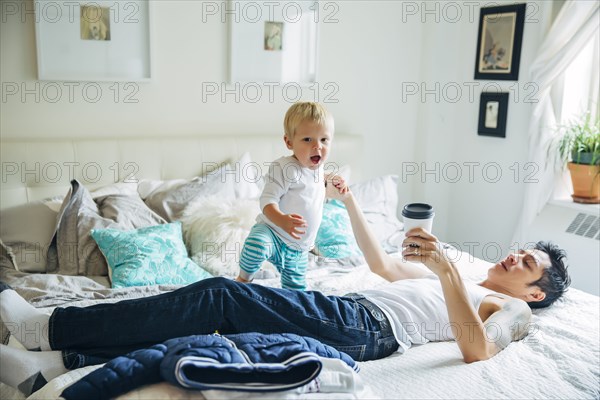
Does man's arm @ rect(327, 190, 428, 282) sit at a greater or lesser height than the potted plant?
lesser

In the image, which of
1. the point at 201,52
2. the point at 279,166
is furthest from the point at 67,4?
the point at 279,166

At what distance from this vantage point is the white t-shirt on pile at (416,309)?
84.5 inches

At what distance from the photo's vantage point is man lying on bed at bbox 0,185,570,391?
1881 mm

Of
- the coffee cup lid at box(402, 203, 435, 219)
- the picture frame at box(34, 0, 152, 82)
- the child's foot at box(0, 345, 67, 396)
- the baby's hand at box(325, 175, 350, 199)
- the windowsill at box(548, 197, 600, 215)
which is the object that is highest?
the picture frame at box(34, 0, 152, 82)

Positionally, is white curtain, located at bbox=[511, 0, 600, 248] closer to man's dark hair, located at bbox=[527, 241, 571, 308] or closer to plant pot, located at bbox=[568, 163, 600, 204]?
plant pot, located at bbox=[568, 163, 600, 204]

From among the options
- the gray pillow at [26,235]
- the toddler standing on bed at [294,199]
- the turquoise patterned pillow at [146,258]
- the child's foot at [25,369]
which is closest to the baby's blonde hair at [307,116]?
the toddler standing on bed at [294,199]

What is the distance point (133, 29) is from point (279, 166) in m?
1.51

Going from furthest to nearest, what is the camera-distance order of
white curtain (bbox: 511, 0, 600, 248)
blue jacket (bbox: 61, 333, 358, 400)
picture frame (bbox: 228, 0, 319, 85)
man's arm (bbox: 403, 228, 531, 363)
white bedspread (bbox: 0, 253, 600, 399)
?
picture frame (bbox: 228, 0, 319, 85) → white curtain (bbox: 511, 0, 600, 248) → man's arm (bbox: 403, 228, 531, 363) → white bedspread (bbox: 0, 253, 600, 399) → blue jacket (bbox: 61, 333, 358, 400)

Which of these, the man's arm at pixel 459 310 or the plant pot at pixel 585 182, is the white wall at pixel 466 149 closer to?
the plant pot at pixel 585 182

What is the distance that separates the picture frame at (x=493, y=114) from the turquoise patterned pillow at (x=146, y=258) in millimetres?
2083

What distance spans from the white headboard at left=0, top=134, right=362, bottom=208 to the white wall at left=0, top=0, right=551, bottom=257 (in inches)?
4.7

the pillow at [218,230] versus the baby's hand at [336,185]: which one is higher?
the baby's hand at [336,185]

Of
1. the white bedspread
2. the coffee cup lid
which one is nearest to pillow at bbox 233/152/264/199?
the white bedspread

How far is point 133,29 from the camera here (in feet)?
11.0
